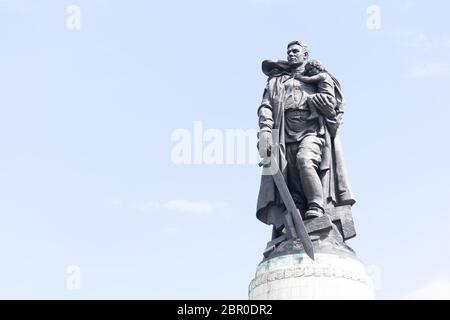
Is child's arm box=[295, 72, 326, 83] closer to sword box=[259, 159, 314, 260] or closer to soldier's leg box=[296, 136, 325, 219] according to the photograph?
soldier's leg box=[296, 136, 325, 219]

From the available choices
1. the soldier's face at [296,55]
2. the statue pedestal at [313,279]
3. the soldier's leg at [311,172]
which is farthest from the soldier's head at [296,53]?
the statue pedestal at [313,279]

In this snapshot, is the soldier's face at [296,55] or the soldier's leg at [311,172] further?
the soldier's face at [296,55]

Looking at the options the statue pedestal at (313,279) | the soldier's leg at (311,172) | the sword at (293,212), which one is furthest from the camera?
the soldier's leg at (311,172)

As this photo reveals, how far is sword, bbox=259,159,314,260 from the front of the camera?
25719 mm

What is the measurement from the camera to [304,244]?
25797 millimetres

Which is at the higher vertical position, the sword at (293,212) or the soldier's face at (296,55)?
the soldier's face at (296,55)

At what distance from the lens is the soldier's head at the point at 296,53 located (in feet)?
93.2

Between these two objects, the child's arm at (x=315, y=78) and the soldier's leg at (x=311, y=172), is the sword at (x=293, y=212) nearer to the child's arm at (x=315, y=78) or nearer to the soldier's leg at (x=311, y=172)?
the soldier's leg at (x=311, y=172)

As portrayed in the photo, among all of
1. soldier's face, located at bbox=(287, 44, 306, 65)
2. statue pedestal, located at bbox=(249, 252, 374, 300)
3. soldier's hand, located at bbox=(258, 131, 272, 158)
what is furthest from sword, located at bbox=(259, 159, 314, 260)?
soldier's face, located at bbox=(287, 44, 306, 65)

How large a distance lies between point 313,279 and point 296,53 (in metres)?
6.21

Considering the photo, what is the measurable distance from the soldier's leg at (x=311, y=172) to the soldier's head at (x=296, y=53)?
2.17 metres
